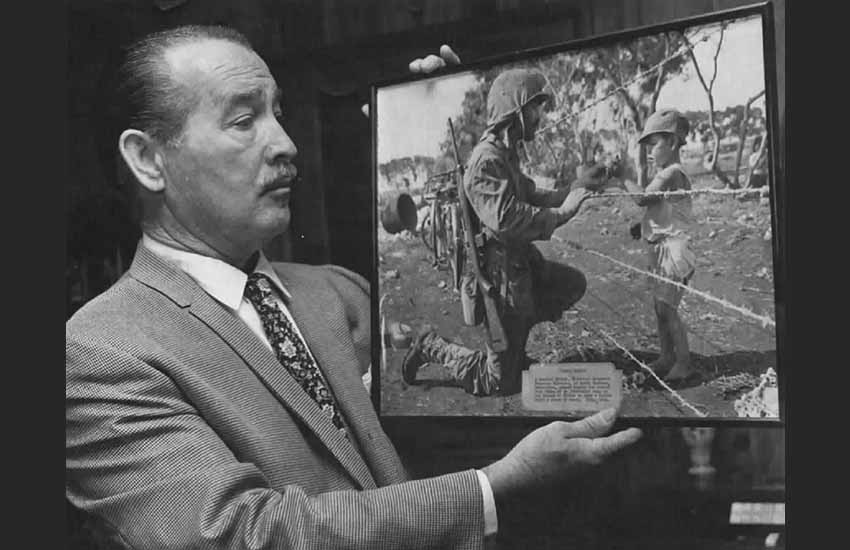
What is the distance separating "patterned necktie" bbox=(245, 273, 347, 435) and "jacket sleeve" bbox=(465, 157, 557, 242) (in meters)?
0.33

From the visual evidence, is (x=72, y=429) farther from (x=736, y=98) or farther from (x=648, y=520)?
(x=736, y=98)

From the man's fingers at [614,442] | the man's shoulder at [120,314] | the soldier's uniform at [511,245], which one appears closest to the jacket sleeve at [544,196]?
the soldier's uniform at [511,245]

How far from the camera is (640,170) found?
46.1 inches

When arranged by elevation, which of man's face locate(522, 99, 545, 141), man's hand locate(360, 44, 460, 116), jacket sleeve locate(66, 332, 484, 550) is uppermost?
man's hand locate(360, 44, 460, 116)

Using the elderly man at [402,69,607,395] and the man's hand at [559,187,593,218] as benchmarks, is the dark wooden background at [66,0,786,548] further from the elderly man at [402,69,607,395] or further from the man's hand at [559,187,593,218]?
the man's hand at [559,187,593,218]

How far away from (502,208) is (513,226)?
30mm

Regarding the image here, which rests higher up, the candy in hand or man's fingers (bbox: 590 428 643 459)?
the candy in hand

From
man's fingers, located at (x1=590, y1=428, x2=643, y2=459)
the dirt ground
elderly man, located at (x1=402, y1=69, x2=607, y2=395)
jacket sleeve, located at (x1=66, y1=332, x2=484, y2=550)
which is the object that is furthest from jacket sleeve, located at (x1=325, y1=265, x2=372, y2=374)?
man's fingers, located at (x1=590, y1=428, x2=643, y2=459)

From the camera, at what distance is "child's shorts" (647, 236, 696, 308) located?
3.76 ft

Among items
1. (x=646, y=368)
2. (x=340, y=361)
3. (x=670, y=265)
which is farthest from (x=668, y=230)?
(x=340, y=361)

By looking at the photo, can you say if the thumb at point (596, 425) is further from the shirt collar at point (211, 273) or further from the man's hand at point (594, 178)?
the shirt collar at point (211, 273)

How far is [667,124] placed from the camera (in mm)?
1147

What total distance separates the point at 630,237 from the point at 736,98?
0.21m

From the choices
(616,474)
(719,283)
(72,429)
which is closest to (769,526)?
(616,474)
